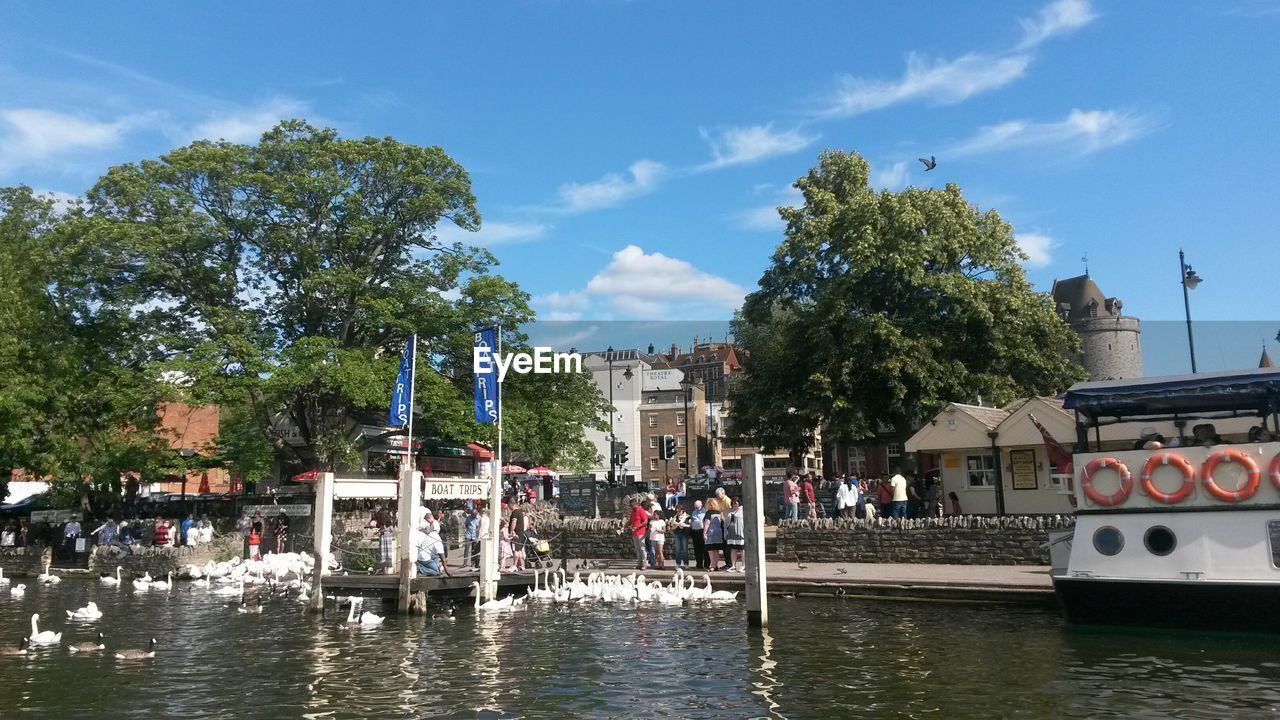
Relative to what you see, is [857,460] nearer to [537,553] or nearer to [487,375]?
[537,553]

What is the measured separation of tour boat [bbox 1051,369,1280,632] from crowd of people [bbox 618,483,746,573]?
28.9 ft

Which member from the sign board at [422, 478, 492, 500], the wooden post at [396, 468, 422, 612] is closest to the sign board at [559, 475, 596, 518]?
the sign board at [422, 478, 492, 500]

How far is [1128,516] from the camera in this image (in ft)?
54.5

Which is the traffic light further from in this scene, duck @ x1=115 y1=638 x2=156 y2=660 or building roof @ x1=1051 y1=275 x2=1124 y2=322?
building roof @ x1=1051 y1=275 x2=1124 y2=322

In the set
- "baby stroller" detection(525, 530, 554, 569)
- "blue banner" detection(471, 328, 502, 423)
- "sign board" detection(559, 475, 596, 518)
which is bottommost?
"baby stroller" detection(525, 530, 554, 569)

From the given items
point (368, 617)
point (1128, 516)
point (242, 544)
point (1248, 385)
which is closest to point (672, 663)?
point (368, 617)

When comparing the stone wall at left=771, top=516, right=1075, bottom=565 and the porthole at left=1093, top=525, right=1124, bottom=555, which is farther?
the stone wall at left=771, top=516, right=1075, bottom=565

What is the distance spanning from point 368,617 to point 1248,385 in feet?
54.6

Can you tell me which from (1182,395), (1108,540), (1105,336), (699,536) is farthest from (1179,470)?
(1105,336)

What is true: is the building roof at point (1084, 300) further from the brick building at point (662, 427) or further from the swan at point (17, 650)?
the swan at point (17, 650)

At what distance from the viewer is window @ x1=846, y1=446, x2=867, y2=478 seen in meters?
52.6

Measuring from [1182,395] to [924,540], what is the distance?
836 centimetres

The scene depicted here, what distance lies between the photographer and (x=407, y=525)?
19.6m

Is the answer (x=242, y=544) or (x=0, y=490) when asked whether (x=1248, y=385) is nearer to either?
(x=242, y=544)
